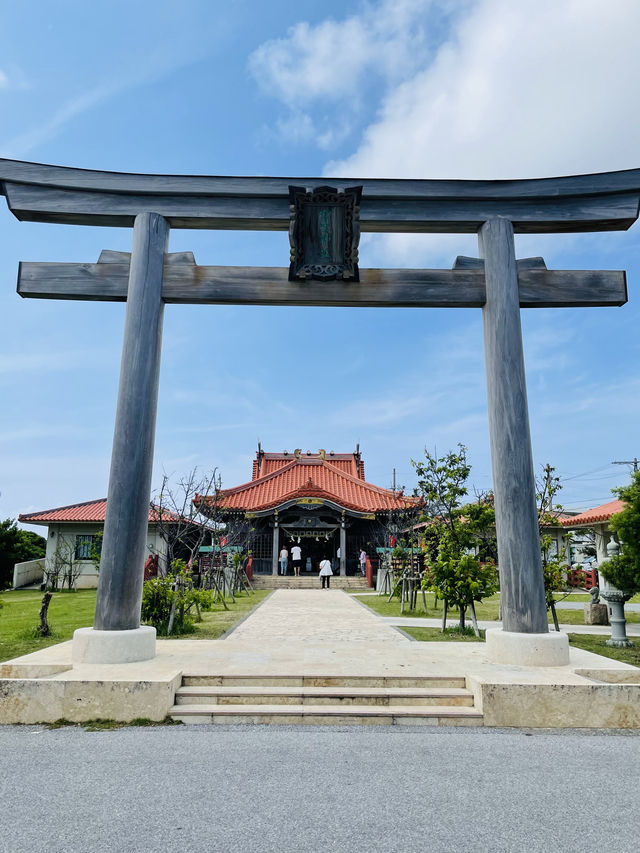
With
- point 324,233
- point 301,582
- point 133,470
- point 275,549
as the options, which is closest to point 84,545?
point 275,549

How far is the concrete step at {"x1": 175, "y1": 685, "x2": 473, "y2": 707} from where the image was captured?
183 inches

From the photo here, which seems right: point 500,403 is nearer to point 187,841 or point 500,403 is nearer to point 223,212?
point 223,212

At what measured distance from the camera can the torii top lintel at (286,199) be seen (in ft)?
20.1

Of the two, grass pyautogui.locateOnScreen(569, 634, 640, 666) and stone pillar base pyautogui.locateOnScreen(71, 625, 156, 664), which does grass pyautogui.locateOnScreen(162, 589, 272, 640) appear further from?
grass pyautogui.locateOnScreen(569, 634, 640, 666)

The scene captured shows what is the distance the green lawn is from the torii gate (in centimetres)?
385

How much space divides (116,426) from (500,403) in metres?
3.98

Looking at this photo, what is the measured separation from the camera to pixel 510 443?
5.72 m

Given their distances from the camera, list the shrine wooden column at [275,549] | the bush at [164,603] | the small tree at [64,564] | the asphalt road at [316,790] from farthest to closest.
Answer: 1. the shrine wooden column at [275,549]
2. the small tree at [64,564]
3. the bush at [164,603]
4. the asphalt road at [316,790]

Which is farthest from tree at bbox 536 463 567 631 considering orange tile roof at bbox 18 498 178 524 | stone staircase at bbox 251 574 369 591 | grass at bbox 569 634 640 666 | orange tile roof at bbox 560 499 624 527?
orange tile roof at bbox 18 498 178 524

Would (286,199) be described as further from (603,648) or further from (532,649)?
(603,648)

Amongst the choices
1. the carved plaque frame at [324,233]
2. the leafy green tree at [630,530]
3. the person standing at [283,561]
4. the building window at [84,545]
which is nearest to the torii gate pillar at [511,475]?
the carved plaque frame at [324,233]

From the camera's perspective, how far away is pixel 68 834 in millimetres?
2623

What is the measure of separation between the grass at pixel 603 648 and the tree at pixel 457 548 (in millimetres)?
1465

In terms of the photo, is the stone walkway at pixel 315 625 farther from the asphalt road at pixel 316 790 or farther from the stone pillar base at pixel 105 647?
the asphalt road at pixel 316 790
